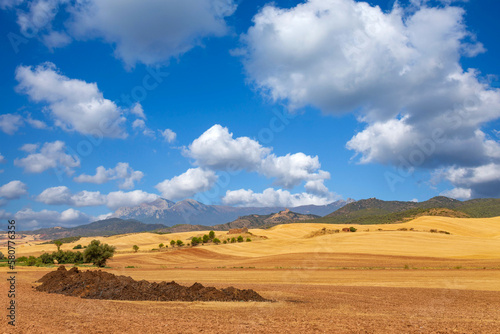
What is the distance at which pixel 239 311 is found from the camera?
20.6 meters

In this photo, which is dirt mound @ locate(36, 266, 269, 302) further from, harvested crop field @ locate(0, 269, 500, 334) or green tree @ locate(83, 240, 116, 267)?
green tree @ locate(83, 240, 116, 267)

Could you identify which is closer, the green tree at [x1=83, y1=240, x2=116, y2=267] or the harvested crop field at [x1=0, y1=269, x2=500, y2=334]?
the harvested crop field at [x1=0, y1=269, x2=500, y2=334]

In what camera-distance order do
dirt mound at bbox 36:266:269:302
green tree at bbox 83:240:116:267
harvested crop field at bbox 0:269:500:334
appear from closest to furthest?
harvested crop field at bbox 0:269:500:334 < dirt mound at bbox 36:266:269:302 < green tree at bbox 83:240:116:267

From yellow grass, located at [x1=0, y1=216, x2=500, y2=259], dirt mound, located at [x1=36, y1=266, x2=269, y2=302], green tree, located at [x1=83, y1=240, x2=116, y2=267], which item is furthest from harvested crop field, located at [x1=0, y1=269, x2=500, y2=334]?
yellow grass, located at [x1=0, y1=216, x2=500, y2=259]

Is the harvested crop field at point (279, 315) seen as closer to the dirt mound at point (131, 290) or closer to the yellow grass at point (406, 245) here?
the dirt mound at point (131, 290)

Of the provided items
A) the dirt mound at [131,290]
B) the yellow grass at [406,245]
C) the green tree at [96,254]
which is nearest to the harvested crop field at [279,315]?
the dirt mound at [131,290]

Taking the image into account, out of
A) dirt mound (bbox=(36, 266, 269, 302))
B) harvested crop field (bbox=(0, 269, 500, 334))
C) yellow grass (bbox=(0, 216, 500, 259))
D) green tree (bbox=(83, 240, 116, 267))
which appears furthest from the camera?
yellow grass (bbox=(0, 216, 500, 259))

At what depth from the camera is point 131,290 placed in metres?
27.2

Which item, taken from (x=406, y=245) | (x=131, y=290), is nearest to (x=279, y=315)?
(x=131, y=290)

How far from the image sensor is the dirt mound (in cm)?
2567

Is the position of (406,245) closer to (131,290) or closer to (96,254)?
(96,254)

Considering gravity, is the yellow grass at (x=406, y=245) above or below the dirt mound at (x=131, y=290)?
below

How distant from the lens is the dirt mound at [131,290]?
25.7 metres

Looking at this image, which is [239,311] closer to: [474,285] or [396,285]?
[396,285]
